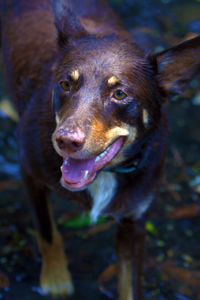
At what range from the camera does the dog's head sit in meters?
2.46

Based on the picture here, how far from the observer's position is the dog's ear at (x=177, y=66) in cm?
274

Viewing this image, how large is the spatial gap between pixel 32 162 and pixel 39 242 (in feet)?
2.58

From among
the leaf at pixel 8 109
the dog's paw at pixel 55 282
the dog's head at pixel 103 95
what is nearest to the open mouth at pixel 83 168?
the dog's head at pixel 103 95

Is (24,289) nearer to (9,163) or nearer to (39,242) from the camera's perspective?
(39,242)

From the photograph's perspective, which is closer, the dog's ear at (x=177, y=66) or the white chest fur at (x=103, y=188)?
the dog's ear at (x=177, y=66)

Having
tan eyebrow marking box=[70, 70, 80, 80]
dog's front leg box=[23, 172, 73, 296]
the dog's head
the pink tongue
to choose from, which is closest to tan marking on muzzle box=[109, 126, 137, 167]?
the dog's head

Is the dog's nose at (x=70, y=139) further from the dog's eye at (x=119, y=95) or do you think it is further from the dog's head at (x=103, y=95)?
the dog's eye at (x=119, y=95)

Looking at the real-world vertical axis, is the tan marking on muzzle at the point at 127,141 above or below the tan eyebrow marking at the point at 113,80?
below

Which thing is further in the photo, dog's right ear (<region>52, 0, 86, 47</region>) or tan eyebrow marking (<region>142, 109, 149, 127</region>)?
dog's right ear (<region>52, 0, 86, 47</region>)

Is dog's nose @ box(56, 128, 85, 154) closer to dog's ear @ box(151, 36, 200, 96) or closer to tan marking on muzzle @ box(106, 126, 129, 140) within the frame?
tan marking on muzzle @ box(106, 126, 129, 140)

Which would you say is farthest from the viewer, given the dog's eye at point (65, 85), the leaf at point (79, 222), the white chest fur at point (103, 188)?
the leaf at point (79, 222)

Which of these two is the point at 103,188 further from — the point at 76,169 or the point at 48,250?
the point at 48,250

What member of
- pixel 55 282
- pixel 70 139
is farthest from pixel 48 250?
pixel 70 139

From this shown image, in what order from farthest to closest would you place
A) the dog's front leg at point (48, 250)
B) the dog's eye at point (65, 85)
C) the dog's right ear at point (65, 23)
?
1. the dog's front leg at point (48, 250)
2. the dog's right ear at point (65, 23)
3. the dog's eye at point (65, 85)
